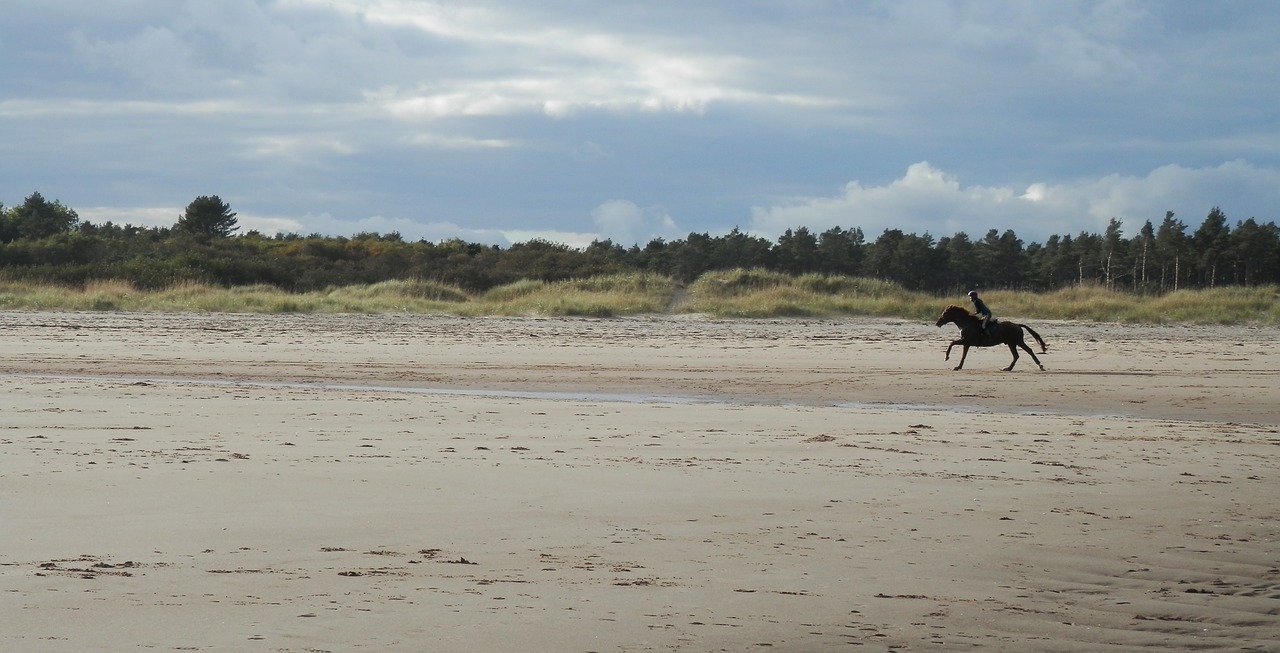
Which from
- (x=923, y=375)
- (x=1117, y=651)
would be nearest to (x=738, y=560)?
(x=1117, y=651)

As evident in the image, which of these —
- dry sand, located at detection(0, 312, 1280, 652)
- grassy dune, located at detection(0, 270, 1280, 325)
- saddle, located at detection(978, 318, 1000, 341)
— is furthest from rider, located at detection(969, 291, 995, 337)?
grassy dune, located at detection(0, 270, 1280, 325)

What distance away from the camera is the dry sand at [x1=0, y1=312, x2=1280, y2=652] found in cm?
464

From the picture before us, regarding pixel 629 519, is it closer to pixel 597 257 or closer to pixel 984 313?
pixel 984 313

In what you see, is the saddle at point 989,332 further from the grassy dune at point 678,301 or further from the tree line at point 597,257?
the tree line at point 597,257

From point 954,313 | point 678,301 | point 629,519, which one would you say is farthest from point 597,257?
point 629,519

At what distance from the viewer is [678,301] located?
35.2 m

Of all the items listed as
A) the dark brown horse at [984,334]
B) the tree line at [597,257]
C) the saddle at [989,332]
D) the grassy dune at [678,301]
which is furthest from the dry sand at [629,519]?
the tree line at [597,257]

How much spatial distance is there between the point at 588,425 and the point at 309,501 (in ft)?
13.4

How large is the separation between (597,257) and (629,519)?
158 feet

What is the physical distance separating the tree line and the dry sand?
103ft

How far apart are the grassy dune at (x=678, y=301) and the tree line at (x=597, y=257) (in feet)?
20.0

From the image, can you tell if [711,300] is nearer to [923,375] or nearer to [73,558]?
[923,375]

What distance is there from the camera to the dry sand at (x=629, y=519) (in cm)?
464

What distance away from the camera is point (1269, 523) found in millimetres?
6875
